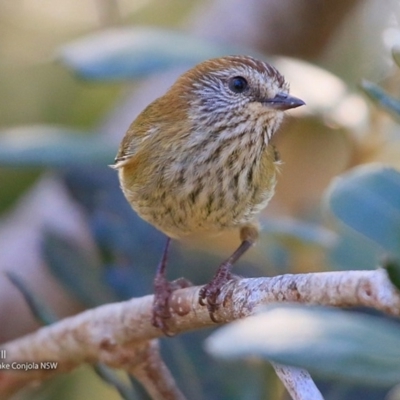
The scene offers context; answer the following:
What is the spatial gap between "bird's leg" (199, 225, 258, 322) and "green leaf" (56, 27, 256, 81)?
2.02 ft

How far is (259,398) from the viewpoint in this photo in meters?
2.08

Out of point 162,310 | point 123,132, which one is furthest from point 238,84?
point 123,132

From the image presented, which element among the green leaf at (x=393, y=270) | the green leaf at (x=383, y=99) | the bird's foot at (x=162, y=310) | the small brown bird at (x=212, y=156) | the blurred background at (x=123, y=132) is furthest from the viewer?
the blurred background at (x=123, y=132)

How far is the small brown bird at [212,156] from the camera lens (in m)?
2.04

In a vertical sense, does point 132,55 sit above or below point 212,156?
above

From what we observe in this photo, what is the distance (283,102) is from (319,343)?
1362 millimetres

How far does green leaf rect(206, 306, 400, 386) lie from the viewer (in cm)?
80

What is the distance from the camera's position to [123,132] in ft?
10.7

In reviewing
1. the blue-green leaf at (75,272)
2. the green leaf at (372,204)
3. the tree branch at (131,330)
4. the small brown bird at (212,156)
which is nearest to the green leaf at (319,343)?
the tree branch at (131,330)

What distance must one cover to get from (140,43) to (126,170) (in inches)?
19.7

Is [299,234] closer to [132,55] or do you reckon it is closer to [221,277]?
[221,277]

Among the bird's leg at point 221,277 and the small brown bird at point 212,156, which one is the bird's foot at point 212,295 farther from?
the small brown bird at point 212,156

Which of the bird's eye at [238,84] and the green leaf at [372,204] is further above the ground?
the bird's eye at [238,84]

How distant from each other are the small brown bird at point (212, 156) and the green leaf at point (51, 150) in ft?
0.61
